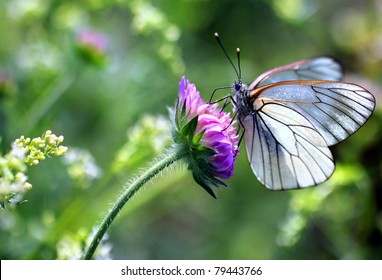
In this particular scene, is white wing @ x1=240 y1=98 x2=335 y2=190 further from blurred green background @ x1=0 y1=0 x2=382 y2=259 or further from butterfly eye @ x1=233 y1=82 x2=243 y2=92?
blurred green background @ x1=0 y1=0 x2=382 y2=259

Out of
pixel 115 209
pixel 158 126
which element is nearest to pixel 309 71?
pixel 158 126

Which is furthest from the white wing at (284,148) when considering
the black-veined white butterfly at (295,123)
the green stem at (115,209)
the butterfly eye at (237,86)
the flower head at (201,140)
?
the green stem at (115,209)

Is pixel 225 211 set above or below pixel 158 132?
below

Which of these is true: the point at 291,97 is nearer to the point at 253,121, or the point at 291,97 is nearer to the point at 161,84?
the point at 253,121

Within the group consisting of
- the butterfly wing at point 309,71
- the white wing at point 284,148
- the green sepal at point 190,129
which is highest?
the green sepal at point 190,129

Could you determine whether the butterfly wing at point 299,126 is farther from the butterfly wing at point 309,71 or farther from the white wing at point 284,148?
the butterfly wing at point 309,71
